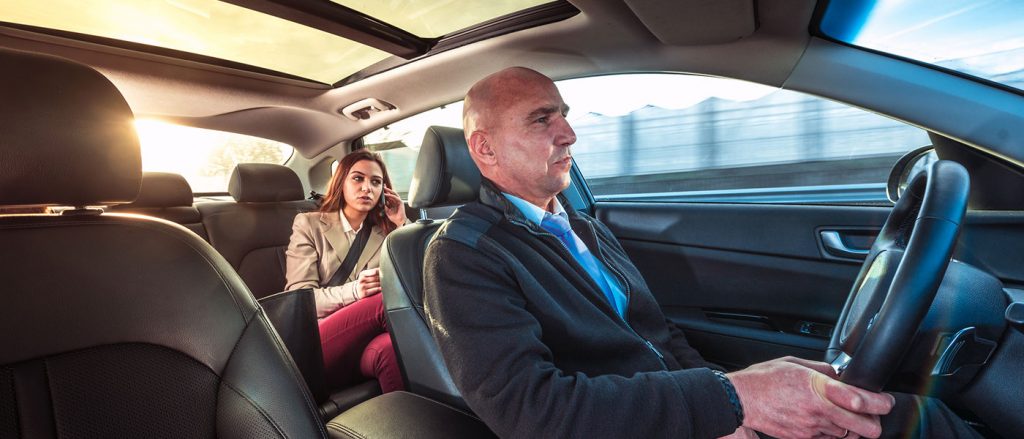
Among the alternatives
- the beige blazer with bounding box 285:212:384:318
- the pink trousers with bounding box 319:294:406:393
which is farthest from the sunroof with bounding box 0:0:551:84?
the pink trousers with bounding box 319:294:406:393

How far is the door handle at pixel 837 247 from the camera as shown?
6.40 feet

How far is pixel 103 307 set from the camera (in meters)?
0.94

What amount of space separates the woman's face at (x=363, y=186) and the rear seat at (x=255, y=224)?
0.62 m

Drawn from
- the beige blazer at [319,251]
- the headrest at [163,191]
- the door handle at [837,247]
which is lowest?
the beige blazer at [319,251]

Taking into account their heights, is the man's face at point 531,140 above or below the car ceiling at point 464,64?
below

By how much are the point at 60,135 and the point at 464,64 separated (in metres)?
1.90

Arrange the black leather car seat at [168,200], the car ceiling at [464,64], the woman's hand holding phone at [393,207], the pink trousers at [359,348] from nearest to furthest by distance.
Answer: the car ceiling at [464,64]
the pink trousers at [359,348]
the black leather car seat at [168,200]
the woman's hand holding phone at [393,207]

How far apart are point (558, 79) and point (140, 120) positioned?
2.40m

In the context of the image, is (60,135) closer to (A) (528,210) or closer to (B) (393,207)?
(A) (528,210)

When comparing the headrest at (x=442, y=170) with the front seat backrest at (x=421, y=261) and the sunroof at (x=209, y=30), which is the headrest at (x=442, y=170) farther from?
the sunroof at (x=209, y=30)

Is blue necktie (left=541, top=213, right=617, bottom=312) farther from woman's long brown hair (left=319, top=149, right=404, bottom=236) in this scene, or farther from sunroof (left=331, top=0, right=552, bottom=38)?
woman's long brown hair (left=319, top=149, right=404, bottom=236)

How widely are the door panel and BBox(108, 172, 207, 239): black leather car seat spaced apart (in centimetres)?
246

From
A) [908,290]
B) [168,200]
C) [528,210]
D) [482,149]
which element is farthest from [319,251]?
[908,290]

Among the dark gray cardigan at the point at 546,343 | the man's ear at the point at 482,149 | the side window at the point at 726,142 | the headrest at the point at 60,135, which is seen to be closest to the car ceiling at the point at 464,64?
the side window at the point at 726,142
